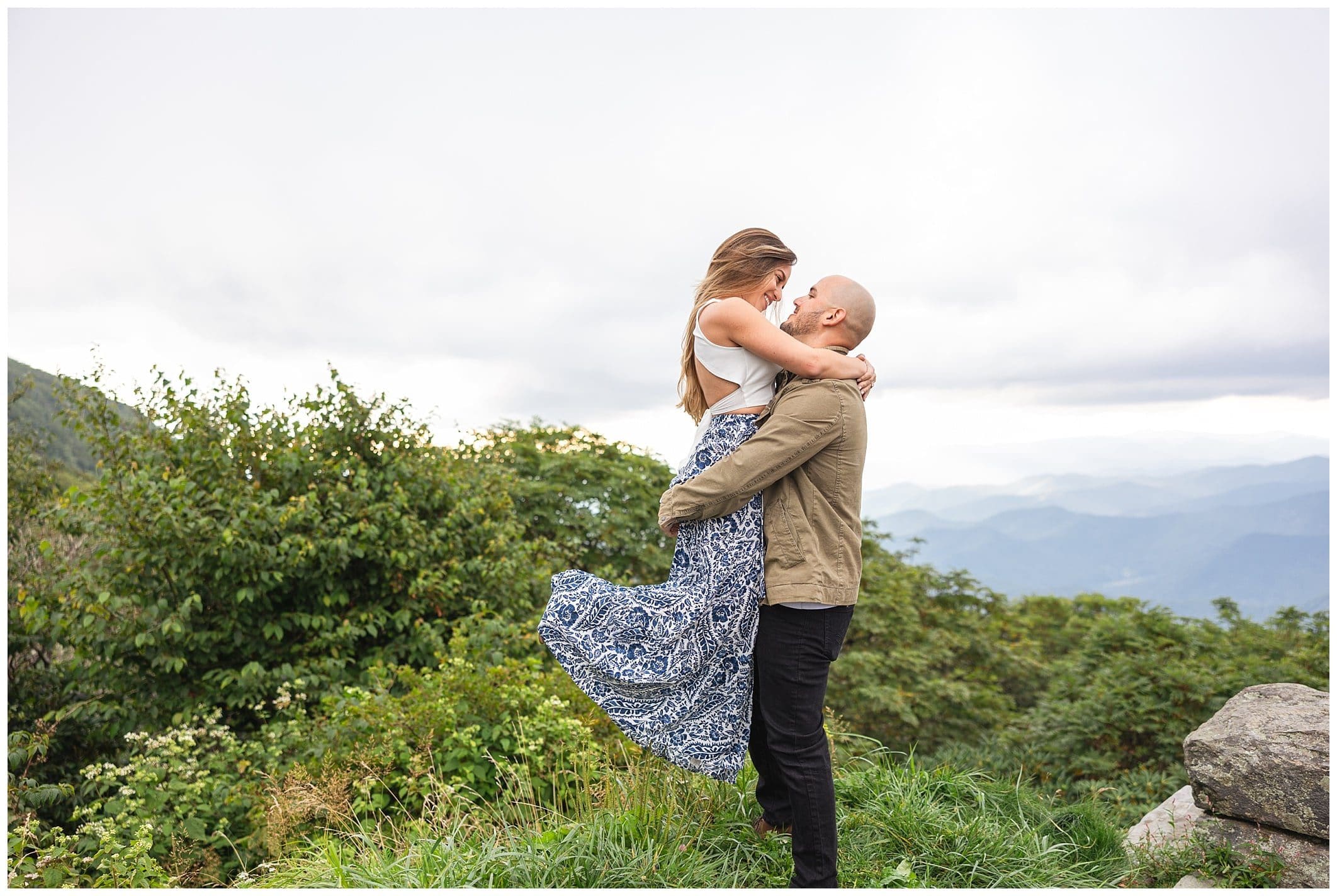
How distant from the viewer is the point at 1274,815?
3.43 metres

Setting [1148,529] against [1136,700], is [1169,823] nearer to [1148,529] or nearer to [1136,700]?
[1136,700]

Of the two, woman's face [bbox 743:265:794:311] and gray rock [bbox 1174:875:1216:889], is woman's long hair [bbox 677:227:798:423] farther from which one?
gray rock [bbox 1174:875:1216:889]

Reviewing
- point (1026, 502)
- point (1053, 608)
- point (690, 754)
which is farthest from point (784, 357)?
point (1026, 502)

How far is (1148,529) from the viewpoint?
119 meters

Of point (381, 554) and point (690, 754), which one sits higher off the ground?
point (381, 554)

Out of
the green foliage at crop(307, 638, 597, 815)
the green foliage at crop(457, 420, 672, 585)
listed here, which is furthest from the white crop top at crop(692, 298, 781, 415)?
the green foliage at crop(457, 420, 672, 585)

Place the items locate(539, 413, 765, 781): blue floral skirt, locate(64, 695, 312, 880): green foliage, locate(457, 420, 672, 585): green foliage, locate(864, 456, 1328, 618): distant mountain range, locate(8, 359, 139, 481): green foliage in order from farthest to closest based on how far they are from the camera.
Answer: locate(864, 456, 1328, 618): distant mountain range < locate(457, 420, 672, 585): green foliage < locate(8, 359, 139, 481): green foliage < locate(64, 695, 312, 880): green foliage < locate(539, 413, 765, 781): blue floral skirt

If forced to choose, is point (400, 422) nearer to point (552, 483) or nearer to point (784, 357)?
point (552, 483)

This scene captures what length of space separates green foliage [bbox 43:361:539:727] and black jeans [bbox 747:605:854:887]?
304cm

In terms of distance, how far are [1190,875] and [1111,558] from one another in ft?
423

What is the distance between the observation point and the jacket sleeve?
240cm

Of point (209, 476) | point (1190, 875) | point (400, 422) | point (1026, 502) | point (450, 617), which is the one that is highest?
point (1026, 502)

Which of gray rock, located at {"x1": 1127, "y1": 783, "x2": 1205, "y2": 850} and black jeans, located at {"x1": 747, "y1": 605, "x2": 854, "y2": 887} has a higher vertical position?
black jeans, located at {"x1": 747, "y1": 605, "x2": 854, "y2": 887}

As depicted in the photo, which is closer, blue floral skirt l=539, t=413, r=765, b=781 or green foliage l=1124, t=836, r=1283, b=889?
blue floral skirt l=539, t=413, r=765, b=781
